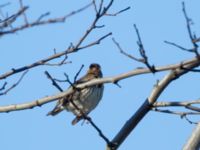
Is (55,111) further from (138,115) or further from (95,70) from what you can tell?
(138,115)

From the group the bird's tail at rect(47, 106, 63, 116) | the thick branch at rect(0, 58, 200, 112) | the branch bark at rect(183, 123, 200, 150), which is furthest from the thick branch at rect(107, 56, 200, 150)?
the bird's tail at rect(47, 106, 63, 116)

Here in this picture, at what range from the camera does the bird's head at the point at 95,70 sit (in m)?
11.8

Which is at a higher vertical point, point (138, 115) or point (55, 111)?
point (138, 115)

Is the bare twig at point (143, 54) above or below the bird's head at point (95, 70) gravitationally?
above

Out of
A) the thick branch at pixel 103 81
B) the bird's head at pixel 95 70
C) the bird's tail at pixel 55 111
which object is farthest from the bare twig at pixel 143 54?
the bird's head at pixel 95 70

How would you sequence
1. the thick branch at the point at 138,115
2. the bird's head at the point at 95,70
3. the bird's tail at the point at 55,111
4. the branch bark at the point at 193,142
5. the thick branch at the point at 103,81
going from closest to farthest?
1. the thick branch at the point at 103,81
2. the branch bark at the point at 193,142
3. the thick branch at the point at 138,115
4. the bird's tail at the point at 55,111
5. the bird's head at the point at 95,70

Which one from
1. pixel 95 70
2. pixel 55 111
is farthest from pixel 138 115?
pixel 95 70

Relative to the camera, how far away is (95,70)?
1202 cm

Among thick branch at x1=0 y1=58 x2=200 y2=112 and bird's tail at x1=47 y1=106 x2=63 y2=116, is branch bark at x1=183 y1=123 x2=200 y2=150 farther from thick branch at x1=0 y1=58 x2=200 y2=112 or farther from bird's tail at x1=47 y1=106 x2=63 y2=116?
bird's tail at x1=47 y1=106 x2=63 y2=116

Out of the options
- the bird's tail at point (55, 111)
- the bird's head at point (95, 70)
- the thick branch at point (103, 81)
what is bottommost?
the bird's head at point (95, 70)

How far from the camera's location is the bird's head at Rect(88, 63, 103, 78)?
11.8 m

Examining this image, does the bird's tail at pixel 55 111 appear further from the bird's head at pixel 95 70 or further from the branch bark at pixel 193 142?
the branch bark at pixel 193 142

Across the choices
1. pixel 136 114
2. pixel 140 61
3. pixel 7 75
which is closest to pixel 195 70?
pixel 140 61

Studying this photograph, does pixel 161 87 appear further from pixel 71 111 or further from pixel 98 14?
pixel 71 111
